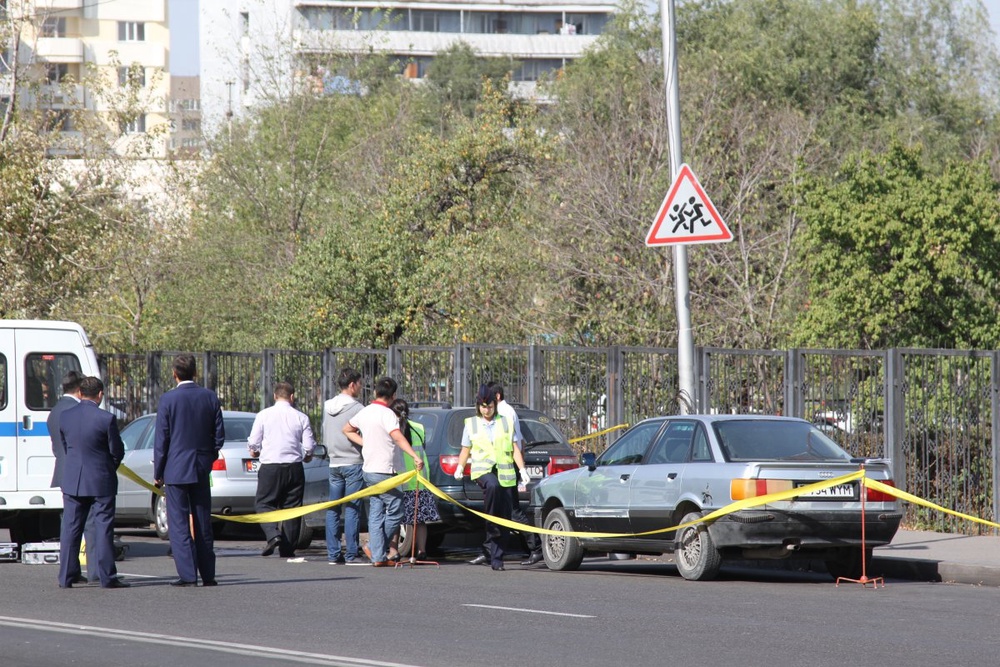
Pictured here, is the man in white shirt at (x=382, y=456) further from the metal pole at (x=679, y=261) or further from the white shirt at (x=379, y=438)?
the metal pole at (x=679, y=261)

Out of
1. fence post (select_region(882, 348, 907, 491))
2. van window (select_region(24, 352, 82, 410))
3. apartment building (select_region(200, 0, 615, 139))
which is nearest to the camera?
van window (select_region(24, 352, 82, 410))

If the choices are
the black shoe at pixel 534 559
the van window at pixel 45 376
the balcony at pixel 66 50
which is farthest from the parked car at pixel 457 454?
the balcony at pixel 66 50

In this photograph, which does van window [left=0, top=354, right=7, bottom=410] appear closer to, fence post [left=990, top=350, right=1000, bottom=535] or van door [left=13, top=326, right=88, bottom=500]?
van door [left=13, top=326, right=88, bottom=500]

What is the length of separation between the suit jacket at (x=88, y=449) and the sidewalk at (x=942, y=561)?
719 centimetres

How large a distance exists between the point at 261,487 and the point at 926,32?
3983cm

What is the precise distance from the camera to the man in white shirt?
1512 cm

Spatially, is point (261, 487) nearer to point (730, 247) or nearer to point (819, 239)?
point (819, 239)

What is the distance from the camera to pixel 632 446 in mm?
15078

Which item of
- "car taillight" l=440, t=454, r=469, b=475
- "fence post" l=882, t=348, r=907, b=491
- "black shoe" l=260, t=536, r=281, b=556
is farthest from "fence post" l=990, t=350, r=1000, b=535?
"black shoe" l=260, t=536, r=281, b=556

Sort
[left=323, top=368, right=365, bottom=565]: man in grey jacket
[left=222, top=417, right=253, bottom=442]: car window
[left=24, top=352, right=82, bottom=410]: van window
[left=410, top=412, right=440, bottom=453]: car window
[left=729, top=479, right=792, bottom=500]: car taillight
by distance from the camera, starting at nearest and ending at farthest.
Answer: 1. [left=729, top=479, right=792, bottom=500]: car taillight
2. [left=323, top=368, right=365, bottom=565]: man in grey jacket
3. [left=24, top=352, right=82, bottom=410]: van window
4. [left=410, top=412, right=440, bottom=453]: car window
5. [left=222, top=417, right=253, bottom=442]: car window

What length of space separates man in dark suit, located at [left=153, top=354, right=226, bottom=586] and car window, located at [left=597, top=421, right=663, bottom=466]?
405 cm

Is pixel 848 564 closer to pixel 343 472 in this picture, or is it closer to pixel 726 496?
pixel 726 496

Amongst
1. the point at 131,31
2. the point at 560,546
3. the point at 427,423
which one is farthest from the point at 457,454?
the point at 131,31

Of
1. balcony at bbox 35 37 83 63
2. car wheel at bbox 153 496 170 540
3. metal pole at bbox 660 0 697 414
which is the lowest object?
car wheel at bbox 153 496 170 540
